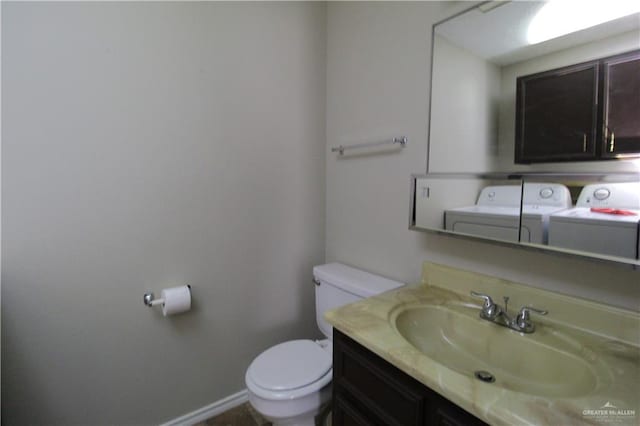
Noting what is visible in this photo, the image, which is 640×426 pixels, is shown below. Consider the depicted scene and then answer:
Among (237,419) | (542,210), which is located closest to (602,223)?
(542,210)

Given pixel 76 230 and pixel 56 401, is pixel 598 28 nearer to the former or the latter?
pixel 76 230

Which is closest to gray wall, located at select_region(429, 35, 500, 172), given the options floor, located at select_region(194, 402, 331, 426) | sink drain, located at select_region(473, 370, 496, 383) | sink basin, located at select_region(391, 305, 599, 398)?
sink basin, located at select_region(391, 305, 599, 398)

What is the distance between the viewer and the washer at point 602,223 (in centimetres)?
81

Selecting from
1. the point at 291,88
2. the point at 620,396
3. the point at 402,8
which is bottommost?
the point at 620,396

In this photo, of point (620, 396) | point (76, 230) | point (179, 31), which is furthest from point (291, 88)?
point (620, 396)

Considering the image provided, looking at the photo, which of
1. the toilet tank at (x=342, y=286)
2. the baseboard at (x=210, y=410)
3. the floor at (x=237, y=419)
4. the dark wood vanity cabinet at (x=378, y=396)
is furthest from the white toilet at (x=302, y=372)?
the baseboard at (x=210, y=410)

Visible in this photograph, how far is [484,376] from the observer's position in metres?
0.85

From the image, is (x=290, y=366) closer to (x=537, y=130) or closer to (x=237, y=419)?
(x=237, y=419)

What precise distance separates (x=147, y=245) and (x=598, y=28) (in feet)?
5.99

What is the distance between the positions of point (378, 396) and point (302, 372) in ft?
1.58

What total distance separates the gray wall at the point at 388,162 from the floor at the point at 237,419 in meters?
0.97

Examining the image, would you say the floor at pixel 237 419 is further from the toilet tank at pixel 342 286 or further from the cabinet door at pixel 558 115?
the cabinet door at pixel 558 115

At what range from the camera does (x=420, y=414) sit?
77cm

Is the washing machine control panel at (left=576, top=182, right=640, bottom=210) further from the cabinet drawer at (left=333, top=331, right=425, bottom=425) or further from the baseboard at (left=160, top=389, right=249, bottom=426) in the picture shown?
the baseboard at (left=160, top=389, right=249, bottom=426)
